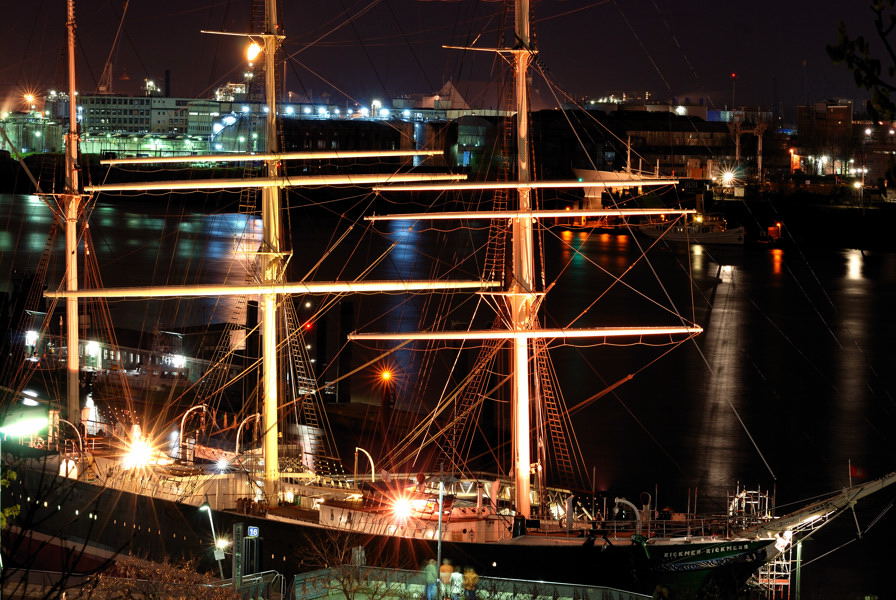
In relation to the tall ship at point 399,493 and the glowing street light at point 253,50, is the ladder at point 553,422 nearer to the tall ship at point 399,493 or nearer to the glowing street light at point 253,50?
the tall ship at point 399,493

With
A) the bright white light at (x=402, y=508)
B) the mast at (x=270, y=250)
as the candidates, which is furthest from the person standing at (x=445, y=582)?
the mast at (x=270, y=250)

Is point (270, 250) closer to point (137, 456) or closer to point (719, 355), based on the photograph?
point (137, 456)

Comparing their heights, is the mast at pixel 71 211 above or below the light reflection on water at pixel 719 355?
above

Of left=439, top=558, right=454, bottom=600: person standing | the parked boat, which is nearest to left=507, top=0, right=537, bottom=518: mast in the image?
left=439, top=558, right=454, bottom=600: person standing

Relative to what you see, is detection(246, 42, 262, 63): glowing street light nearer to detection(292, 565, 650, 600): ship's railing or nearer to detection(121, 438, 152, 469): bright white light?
detection(121, 438, 152, 469): bright white light

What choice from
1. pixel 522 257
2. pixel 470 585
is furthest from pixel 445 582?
pixel 522 257

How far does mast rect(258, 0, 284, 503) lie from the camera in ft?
46.8

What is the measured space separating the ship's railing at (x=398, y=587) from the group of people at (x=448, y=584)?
0.36 feet

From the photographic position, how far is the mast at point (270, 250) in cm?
1426

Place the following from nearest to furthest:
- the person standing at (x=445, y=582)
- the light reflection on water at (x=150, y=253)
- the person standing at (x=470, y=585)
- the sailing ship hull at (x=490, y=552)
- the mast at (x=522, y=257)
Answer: the person standing at (x=470, y=585)
the person standing at (x=445, y=582)
the sailing ship hull at (x=490, y=552)
the mast at (x=522, y=257)
the light reflection on water at (x=150, y=253)

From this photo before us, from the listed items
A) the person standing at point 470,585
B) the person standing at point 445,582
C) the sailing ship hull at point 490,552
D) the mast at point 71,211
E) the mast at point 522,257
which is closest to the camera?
the person standing at point 470,585

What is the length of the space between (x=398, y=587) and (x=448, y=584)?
46cm

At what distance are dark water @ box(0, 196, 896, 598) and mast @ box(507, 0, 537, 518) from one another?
142 cm

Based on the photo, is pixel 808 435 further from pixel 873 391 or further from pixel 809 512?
pixel 809 512
